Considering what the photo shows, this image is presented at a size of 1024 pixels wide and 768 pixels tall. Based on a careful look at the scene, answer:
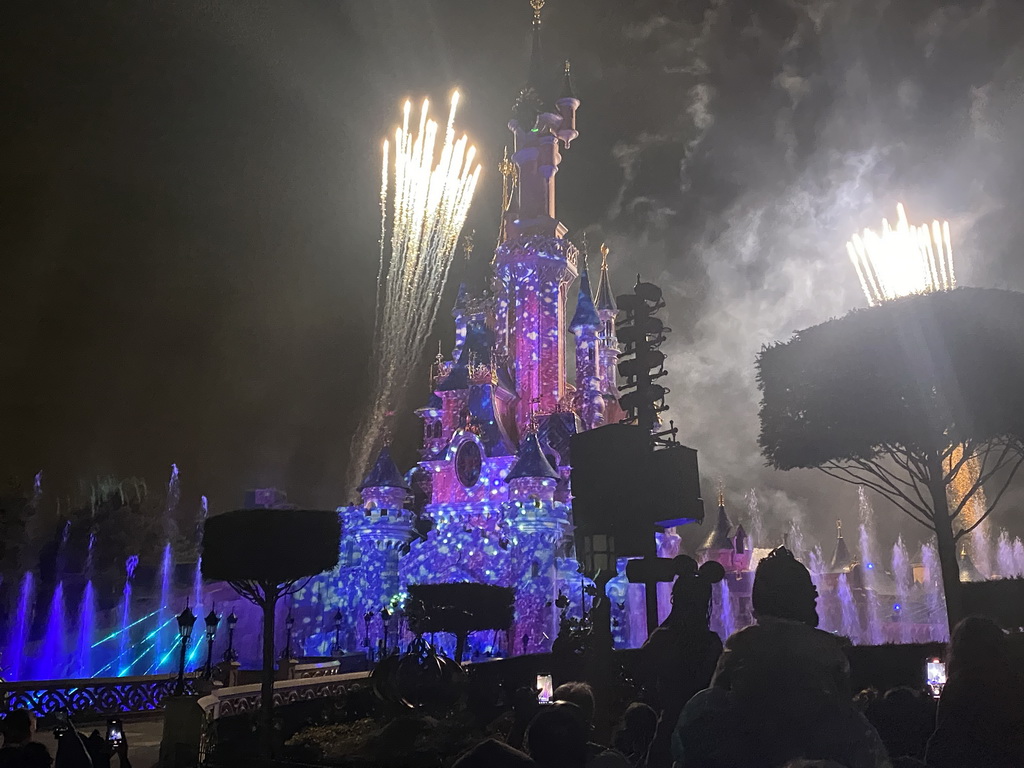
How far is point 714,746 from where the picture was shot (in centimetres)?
362

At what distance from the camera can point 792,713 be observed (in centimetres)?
356

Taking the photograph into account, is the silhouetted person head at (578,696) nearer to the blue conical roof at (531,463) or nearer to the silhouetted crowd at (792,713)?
the silhouetted crowd at (792,713)

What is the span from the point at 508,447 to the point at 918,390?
2443cm

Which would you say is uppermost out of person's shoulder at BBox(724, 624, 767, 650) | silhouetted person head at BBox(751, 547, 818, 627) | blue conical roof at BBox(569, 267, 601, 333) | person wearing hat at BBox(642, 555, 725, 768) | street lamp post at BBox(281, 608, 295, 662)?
blue conical roof at BBox(569, 267, 601, 333)

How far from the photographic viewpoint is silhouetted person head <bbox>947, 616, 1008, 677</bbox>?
469 centimetres

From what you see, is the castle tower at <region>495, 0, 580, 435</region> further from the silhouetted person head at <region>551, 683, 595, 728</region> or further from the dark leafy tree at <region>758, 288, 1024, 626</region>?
the silhouetted person head at <region>551, 683, 595, 728</region>

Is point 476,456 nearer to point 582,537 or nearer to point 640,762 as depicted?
point 582,537

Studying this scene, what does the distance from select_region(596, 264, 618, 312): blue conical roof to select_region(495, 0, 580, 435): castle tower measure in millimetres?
6615

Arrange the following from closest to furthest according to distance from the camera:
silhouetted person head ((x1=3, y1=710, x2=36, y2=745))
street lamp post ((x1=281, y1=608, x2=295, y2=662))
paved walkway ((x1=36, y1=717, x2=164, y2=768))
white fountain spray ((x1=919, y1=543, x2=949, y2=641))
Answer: silhouetted person head ((x1=3, y1=710, x2=36, y2=745)) → paved walkway ((x1=36, y1=717, x2=164, y2=768)) → street lamp post ((x1=281, y1=608, x2=295, y2=662)) → white fountain spray ((x1=919, y1=543, x2=949, y2=641))

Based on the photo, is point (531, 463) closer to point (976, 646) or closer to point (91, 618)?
point (91, 618)

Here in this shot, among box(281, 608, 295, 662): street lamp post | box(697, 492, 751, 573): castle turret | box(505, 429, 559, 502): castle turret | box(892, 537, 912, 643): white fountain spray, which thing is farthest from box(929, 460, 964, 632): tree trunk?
box(697, 492, 751, 573): castle turret

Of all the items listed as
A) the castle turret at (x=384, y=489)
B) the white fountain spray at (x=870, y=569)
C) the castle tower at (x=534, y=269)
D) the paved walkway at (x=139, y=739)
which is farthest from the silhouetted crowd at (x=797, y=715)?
the white fountain spray at (x=870, y=569)

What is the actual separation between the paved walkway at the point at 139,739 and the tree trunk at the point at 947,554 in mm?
18939

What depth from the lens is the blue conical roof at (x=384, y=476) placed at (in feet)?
136
